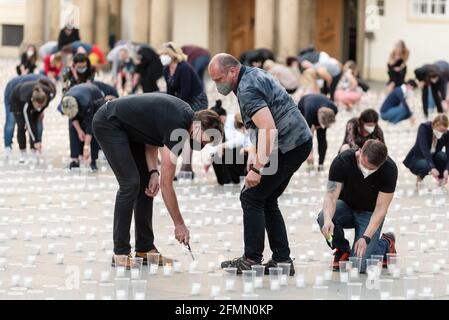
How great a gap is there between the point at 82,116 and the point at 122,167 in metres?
7.47

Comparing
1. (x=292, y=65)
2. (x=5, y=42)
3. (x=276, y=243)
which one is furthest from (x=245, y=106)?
(x=5, y=42)

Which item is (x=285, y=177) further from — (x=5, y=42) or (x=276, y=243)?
(x=5, y=42)

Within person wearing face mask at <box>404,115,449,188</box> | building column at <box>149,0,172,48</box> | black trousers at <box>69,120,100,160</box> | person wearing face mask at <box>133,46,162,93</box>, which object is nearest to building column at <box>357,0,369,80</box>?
building column at <box>149,0,172,48</box>

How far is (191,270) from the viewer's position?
1321 cm

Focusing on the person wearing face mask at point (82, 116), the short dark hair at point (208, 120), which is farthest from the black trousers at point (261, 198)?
the person wearing face mask at point (82, 116)

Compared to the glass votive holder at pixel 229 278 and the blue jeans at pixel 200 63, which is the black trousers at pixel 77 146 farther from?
the blue jeans at pixel 200 63

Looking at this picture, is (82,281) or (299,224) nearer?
(82,281)

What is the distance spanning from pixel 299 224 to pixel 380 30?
936 inches

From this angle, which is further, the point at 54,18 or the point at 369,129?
the point at 54,18

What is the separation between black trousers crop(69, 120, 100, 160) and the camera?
20.6 m

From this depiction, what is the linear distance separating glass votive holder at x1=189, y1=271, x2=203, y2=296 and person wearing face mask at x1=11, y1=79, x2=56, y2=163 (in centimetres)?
774

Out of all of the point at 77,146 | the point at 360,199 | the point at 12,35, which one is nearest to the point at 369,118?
the point at 360,199

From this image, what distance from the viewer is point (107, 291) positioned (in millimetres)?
12148

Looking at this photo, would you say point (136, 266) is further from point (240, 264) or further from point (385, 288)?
point (385, 288)
